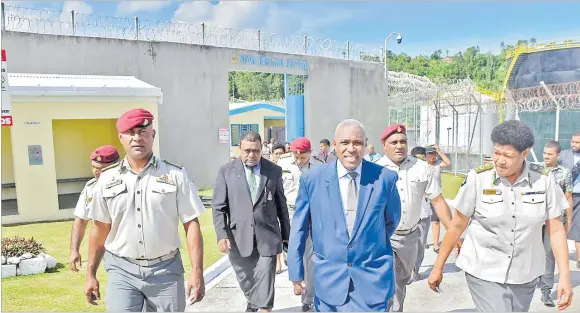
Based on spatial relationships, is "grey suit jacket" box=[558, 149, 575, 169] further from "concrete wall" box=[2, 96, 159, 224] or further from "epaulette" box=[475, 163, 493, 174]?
"concrete wall" box=[2, 96, 159, 224]

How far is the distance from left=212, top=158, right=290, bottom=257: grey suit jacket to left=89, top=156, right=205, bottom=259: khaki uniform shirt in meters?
1.16

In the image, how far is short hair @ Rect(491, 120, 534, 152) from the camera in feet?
9.16

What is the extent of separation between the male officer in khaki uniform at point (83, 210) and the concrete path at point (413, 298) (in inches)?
59.2

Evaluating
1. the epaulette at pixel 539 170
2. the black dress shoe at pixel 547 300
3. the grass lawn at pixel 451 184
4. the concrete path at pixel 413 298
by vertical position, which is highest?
the epaulette at pixel 539 170

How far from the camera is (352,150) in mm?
2801

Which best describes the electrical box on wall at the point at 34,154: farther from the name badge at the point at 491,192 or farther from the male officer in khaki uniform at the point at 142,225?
the name badge at the point at 491,192

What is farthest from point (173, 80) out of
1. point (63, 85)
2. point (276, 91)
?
point (276, 91)

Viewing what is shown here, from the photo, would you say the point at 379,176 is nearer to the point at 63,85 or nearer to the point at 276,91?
the point at 63,85

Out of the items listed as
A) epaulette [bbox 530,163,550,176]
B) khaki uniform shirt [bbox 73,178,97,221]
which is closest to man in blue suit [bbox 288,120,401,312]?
epaulette [bbox 530,163,550,176]

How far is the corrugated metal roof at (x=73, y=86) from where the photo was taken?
9.34 m

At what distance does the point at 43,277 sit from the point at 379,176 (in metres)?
5.05

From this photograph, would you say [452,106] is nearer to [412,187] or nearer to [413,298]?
[413,298]

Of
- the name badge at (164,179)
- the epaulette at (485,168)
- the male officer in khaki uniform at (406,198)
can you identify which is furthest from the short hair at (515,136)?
the name badge at (164,179)

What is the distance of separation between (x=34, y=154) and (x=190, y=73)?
5.59 metres
